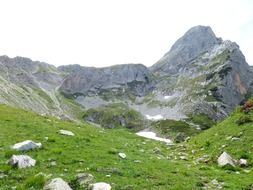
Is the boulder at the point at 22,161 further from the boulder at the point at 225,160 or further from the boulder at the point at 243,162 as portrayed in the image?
the boulder at the point at 243,162

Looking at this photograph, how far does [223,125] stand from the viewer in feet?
147

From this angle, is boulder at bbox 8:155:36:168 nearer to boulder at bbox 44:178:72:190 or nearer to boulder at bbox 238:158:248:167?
boulder at bbox 44:178:72:190

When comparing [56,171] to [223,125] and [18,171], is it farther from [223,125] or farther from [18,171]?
[223,125]

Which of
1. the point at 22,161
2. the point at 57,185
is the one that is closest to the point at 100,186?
the point at 57,185

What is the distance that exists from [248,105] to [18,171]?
3007 centimetres

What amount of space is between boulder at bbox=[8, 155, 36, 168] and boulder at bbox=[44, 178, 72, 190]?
3.88 meters

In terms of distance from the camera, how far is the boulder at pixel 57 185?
18.2 metres

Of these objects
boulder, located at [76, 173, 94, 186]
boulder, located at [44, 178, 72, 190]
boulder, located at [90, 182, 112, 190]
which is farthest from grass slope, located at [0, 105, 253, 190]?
boulder, located at [90, 182, 112, 190]

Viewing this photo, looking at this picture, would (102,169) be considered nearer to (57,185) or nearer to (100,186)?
(100,186)

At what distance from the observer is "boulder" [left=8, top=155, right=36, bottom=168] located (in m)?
22.0

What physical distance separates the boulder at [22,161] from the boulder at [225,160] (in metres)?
14.2

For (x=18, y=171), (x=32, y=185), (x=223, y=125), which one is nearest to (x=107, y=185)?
(x=32, y=185)

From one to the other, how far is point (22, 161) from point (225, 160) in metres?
15.3

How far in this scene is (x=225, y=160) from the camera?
30062 millimetres
